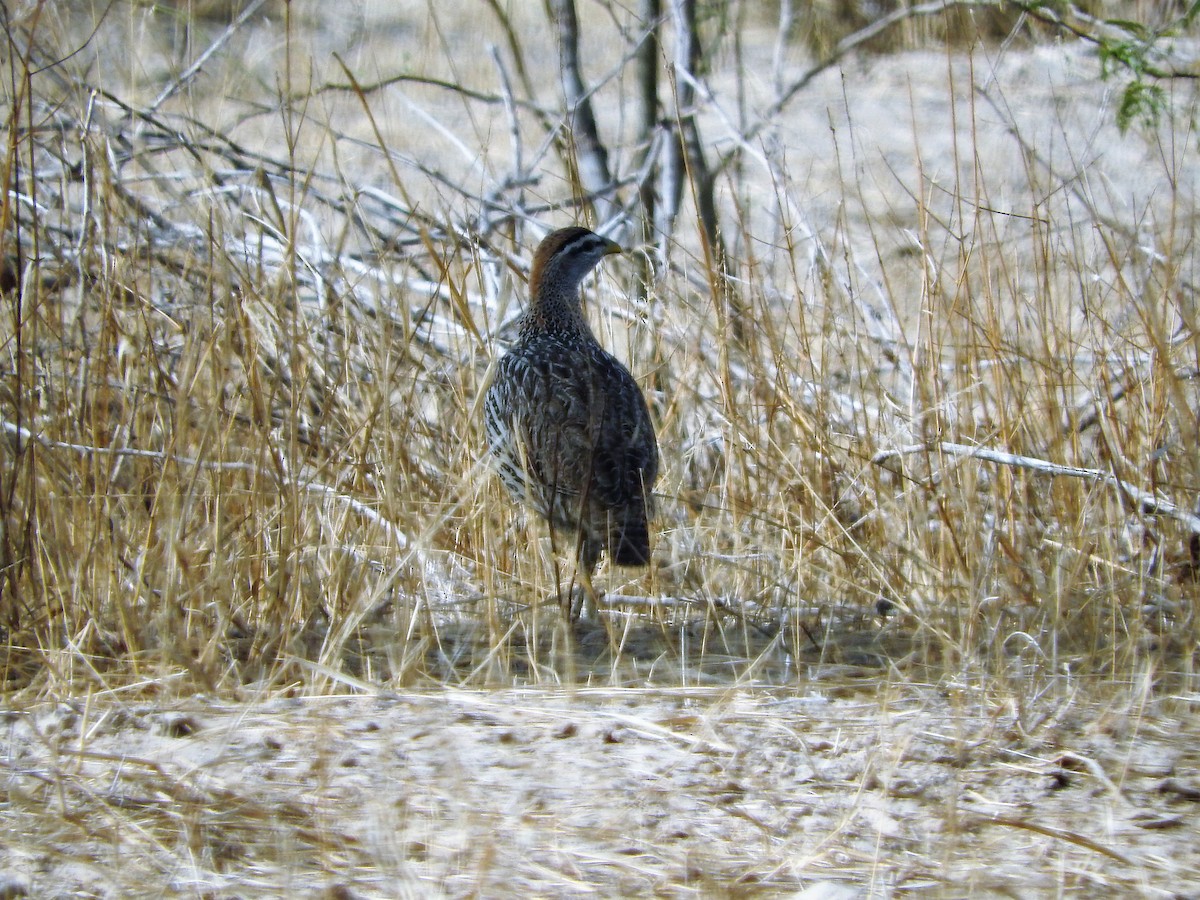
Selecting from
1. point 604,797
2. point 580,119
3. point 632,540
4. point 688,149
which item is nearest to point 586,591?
point 632,540

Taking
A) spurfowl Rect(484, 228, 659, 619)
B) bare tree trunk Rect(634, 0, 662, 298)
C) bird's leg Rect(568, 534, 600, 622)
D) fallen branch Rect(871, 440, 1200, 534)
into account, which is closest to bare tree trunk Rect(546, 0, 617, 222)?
bare tree trunk Rect(634, 0, 662, 298)

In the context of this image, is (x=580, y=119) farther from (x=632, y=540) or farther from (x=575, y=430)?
(x=632, y=540)

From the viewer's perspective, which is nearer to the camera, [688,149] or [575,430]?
[575,430]

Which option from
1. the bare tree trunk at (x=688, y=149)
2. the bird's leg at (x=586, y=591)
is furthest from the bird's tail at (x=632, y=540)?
the bare tree trunk at (x=688, y=149)

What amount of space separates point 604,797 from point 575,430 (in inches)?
83.1

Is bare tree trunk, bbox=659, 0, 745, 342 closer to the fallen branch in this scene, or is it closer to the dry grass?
the dry grass

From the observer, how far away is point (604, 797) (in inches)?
101

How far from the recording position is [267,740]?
2.85 meters

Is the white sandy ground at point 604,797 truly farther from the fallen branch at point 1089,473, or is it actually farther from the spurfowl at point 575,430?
the spurfowl at point 575,430

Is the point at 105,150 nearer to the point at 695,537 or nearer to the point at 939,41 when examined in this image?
the point at 695,537

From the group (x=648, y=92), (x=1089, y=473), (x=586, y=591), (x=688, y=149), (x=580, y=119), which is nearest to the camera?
(x=1089, y=473)

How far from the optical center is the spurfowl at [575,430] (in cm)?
432

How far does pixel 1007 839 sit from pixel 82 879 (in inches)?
61.7

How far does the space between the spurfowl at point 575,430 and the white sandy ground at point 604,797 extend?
121 centimetres
